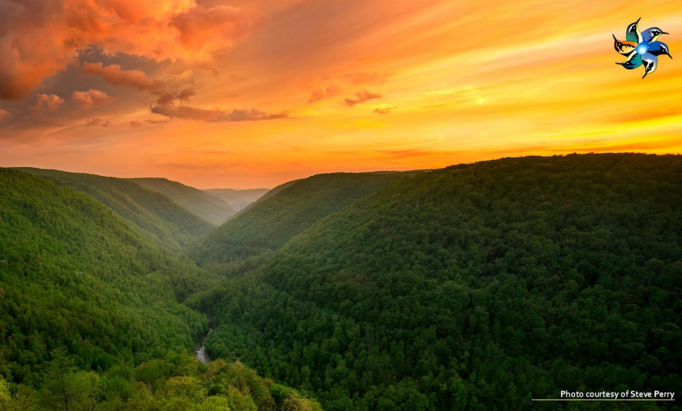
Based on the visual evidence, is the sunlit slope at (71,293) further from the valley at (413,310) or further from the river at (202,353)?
the river at (202,353)

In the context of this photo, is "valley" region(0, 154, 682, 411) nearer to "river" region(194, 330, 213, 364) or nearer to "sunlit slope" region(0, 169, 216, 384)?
"sunlit slope" region(0, 169, 216, 384)

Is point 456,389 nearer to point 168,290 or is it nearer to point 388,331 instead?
point 388,331

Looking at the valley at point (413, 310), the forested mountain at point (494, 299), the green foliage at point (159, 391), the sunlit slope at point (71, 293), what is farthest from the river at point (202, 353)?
the green foliage at point (159, 391)

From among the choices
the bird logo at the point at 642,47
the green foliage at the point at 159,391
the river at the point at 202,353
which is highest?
the bird logo at the point at 642,47

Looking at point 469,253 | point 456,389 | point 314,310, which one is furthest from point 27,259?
point 469,253

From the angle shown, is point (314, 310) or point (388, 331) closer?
point (388, 331)

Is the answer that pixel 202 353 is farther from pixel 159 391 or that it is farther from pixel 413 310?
pixel 413 310
